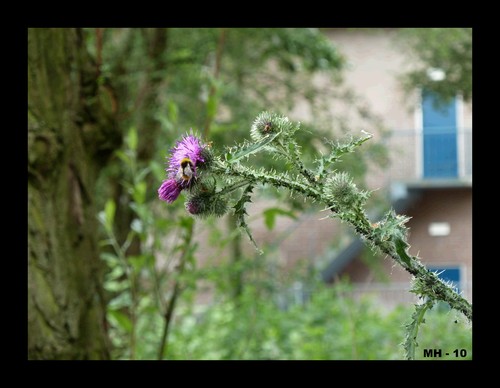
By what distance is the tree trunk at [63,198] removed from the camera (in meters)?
2.98

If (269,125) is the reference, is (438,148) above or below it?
above

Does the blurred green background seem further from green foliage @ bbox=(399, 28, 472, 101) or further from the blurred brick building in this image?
the blurred brick building

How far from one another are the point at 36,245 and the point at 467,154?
31.1 feet

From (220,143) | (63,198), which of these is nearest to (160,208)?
(220,143)

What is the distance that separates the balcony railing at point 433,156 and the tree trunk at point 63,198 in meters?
8.39

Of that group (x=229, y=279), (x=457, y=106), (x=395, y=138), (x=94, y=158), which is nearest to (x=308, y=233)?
(x=395, y=138)

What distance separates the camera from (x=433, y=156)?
11.6m

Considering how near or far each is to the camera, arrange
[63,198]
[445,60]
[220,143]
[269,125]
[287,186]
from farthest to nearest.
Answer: [445,60] → [220,143] → [63,198] → [269,125] → [287,186]

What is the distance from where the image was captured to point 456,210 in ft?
37.4

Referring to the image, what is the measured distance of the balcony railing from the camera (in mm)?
11406

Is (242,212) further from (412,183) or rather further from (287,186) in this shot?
(412,183)

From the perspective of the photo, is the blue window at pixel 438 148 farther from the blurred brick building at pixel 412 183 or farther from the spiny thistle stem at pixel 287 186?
the spiny thistle stem at pixel 287 186

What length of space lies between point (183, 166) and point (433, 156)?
416 inches

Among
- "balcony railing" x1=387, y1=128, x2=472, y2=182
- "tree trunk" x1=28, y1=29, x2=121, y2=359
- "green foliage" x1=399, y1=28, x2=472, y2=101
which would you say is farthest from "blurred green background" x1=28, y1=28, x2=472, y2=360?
"balcony railing" x1=387, y1=128, x2=472, y2=182
